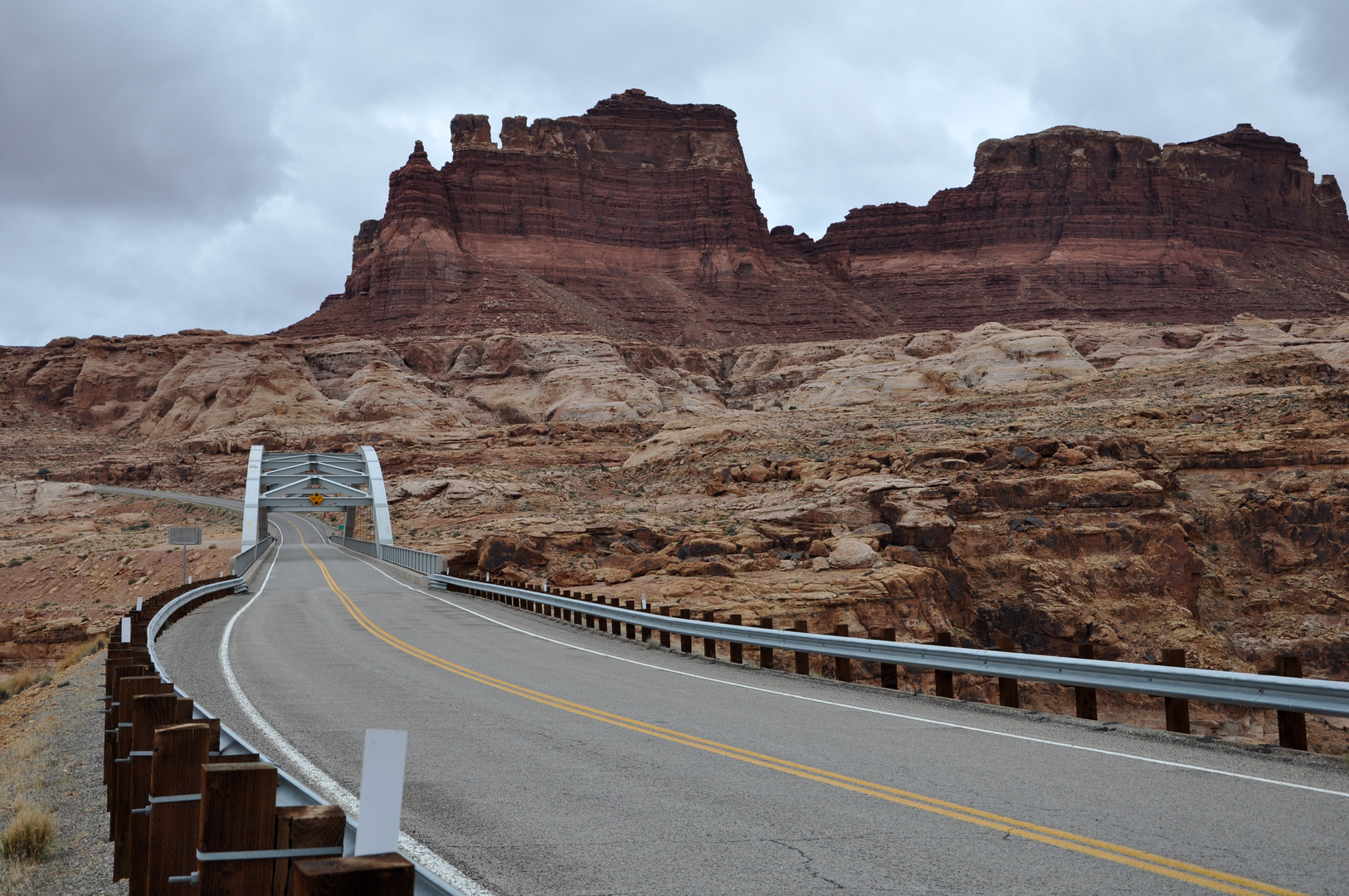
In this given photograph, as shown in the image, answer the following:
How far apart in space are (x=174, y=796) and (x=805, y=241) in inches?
6274

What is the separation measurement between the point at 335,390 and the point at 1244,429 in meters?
84.5

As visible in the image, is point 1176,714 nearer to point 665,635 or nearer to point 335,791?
point 335,791

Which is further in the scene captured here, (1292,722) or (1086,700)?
(1086,700)

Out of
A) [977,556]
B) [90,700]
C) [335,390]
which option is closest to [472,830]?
[90,700]

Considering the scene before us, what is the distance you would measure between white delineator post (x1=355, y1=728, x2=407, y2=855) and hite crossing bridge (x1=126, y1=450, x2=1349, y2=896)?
2.65 meters

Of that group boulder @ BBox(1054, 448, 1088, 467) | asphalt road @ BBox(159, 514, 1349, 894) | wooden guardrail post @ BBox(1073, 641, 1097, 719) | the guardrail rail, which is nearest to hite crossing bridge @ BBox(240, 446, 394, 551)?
boulder @ BBox(1054, 448, 1088, 467)

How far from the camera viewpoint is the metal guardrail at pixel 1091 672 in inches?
305

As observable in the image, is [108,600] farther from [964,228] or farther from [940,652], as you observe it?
[964,228]

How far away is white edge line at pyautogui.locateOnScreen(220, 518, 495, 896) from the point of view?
4773 mm

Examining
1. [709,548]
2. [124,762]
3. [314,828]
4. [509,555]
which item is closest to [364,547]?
[509,555]

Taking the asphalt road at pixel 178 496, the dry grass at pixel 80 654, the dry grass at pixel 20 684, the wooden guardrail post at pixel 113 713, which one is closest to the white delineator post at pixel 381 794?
the wooden guardrail post at pixel 113 713

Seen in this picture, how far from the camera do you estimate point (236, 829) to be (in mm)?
2906

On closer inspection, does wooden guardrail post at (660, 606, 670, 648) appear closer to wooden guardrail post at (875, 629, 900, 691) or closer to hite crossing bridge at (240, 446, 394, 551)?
wooden guardrail post at (875, 629, 900, 691)

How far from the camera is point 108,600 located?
41.2 meters
